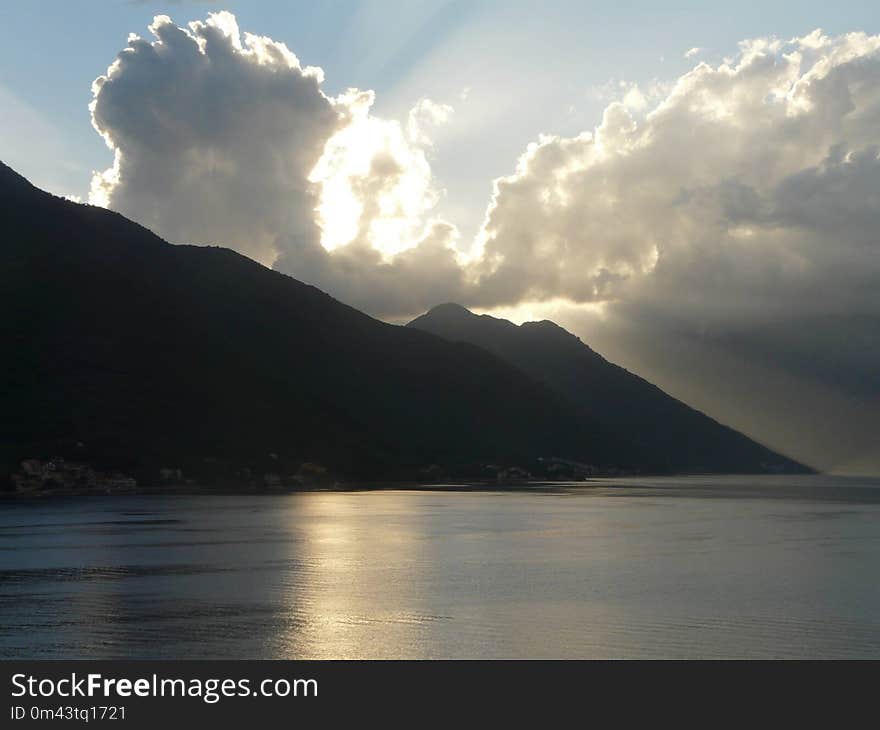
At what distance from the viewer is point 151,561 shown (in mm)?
85562

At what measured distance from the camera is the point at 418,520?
14662cm

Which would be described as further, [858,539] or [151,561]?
[858,539]

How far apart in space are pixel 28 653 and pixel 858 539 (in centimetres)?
9821

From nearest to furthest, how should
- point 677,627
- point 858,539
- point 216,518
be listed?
point 677,627 < point 858,539 < point 216,518

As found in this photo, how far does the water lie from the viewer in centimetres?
4850

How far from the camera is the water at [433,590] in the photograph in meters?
48.5

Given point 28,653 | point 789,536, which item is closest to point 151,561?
point 28,653

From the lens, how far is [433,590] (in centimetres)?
6850

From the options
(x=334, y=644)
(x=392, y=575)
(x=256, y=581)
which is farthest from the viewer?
(x=392, y=575)
